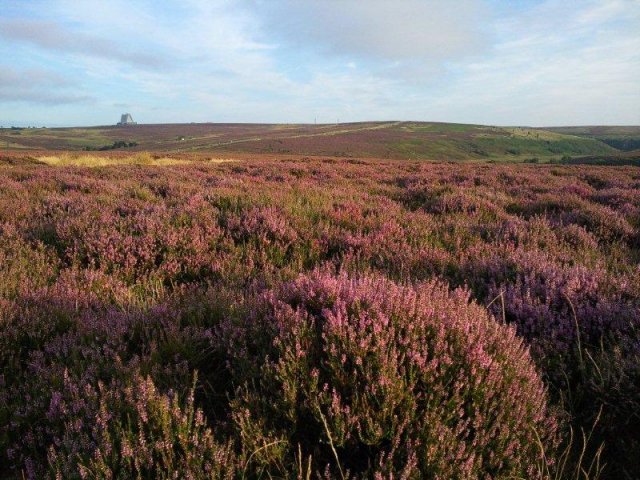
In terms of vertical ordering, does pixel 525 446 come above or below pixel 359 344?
below

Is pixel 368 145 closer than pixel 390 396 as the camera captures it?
No

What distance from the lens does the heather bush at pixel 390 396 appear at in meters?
1.69

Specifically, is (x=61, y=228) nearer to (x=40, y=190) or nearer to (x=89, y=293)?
(x=89, y=293)

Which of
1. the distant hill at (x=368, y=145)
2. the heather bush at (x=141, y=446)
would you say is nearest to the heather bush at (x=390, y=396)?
the heather bush at (x=141, y=446)

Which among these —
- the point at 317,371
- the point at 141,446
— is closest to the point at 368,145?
the point at 317,371

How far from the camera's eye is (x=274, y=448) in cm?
170

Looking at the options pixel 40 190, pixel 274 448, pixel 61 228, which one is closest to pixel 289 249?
pixel 61 228

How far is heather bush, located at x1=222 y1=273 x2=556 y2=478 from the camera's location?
169 cm

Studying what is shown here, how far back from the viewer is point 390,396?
69.0 inches

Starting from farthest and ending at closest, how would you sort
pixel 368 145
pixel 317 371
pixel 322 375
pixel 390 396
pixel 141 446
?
pixel 368 145 → pixel 322 375 → pixel 317 371 → pixel 390 396 → pixel 141 446

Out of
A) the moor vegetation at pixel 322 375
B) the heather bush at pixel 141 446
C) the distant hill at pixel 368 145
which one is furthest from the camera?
the distant hill at pixel 368 145

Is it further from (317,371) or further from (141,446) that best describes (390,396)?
(141,446)

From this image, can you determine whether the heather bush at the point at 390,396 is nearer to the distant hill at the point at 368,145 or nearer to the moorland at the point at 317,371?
the moorland at the point at 317,371

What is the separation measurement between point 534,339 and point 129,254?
366 centimetres
